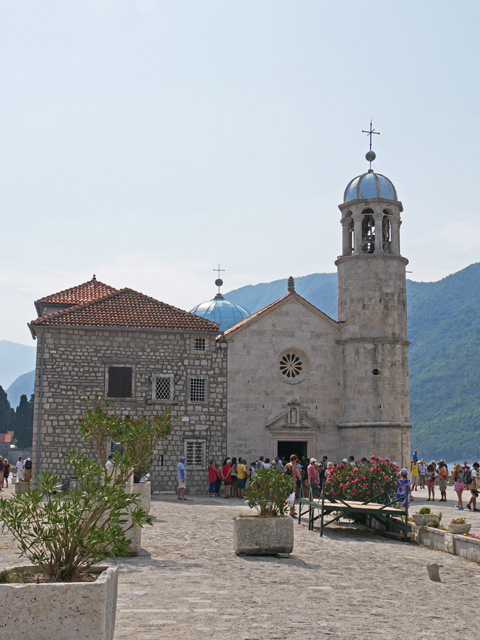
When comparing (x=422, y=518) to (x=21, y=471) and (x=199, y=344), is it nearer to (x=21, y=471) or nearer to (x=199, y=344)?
(x=199, y=344)

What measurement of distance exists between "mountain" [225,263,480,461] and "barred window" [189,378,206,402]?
11461 centimetres

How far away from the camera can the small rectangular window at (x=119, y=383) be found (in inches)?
1167

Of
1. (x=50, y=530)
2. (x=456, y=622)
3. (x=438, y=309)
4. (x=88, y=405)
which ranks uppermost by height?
(x=438, y=309)

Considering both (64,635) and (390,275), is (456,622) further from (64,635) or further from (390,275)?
(390,275)

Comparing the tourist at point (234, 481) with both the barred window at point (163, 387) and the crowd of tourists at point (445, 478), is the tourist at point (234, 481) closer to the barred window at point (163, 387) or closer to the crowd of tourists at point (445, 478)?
the barred window at point (163, 387)

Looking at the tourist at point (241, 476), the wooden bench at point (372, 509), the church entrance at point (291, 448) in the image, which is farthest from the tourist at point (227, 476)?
the wooden bench at point (372, 509)

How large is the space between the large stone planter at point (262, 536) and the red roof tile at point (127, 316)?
58.7ft

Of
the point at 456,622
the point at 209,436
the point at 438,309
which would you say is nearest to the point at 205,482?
the point at 209,436

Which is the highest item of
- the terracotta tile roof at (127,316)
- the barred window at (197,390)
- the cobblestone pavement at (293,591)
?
the terracotta tile roof at (127,316)

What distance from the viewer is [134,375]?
98.0ft

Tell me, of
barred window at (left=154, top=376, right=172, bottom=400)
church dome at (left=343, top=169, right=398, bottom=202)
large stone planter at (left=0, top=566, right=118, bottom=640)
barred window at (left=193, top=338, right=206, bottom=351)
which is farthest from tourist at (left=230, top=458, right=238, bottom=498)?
large stone planter at (left=0, top=566, right=118, bottom=640)

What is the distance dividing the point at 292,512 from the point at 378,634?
38.1 ft

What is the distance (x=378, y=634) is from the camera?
25.2ft

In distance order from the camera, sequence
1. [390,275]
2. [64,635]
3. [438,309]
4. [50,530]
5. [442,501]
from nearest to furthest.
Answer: [64,635], [50,530], [442,501], [390,275], [438,309]
